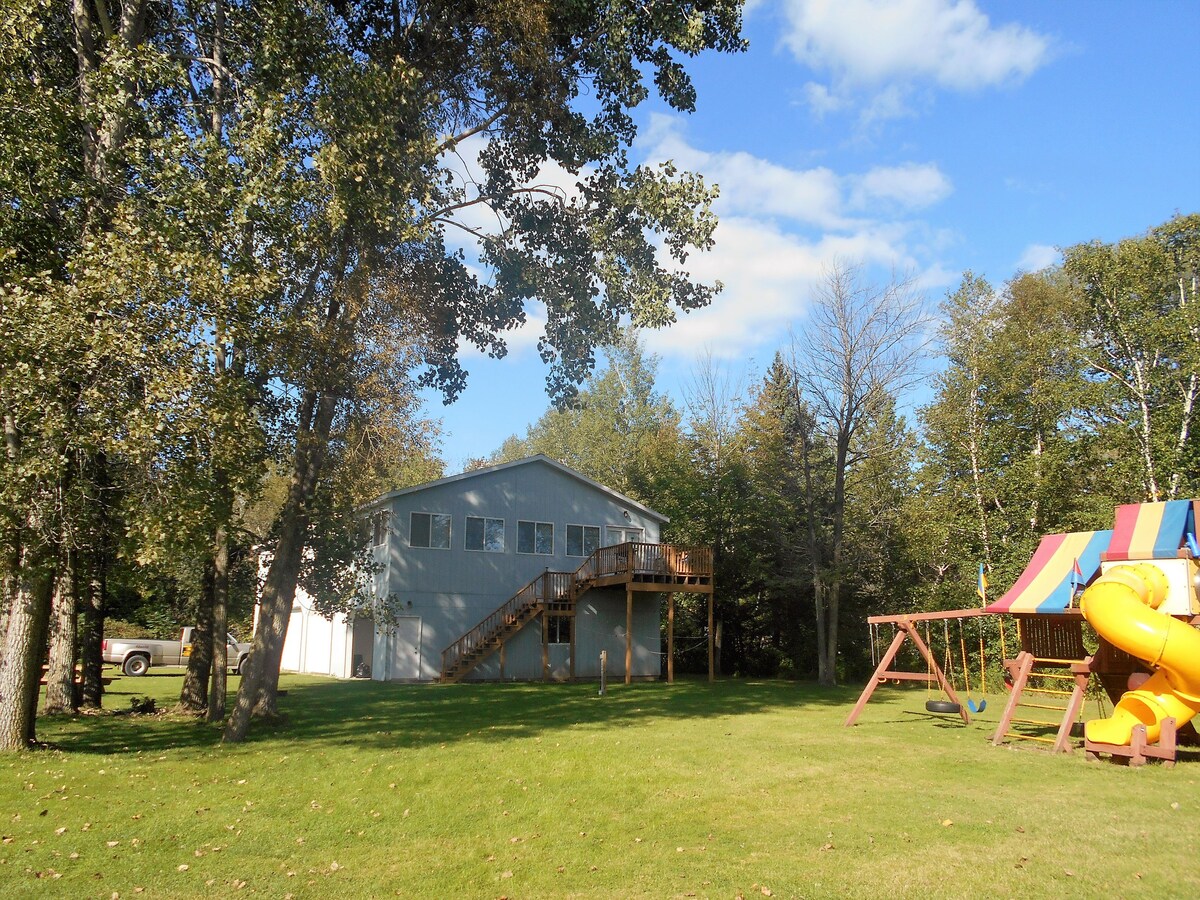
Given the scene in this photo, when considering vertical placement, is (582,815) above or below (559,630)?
below

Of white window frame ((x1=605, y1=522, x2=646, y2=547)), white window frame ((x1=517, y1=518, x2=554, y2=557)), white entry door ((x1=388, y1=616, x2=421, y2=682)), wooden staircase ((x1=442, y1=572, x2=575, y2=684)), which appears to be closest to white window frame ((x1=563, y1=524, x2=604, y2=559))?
white window frame ((x1=605, y1=522, x2=646, y2=547))

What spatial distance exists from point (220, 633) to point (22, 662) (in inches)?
151

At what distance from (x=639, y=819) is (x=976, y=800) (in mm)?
3597

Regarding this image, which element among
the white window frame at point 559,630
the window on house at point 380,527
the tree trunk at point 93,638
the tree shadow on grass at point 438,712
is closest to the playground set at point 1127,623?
the tree shadow on grass at point 438,712

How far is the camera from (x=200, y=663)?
55.9ft

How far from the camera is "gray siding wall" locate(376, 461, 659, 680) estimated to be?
25.5 metres

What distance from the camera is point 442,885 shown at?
6023mm

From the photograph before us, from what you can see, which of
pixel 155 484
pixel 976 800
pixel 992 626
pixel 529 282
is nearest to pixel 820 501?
pixel 992 626

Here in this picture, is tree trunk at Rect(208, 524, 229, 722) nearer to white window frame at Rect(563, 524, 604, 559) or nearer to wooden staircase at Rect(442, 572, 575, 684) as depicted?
wooden staircase at Rect(442, 572, 575, 684)

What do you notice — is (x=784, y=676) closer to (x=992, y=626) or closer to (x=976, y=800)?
(x=992, y=626)

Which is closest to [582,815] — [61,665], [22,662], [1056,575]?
[22,662]

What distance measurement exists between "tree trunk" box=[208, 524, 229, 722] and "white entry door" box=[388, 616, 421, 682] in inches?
387

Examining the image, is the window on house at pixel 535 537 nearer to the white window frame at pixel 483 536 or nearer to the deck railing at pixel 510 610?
the white window frame at pixel 483 536

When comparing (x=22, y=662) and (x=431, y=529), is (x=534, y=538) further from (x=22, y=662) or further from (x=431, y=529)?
(x=22, y=662)
